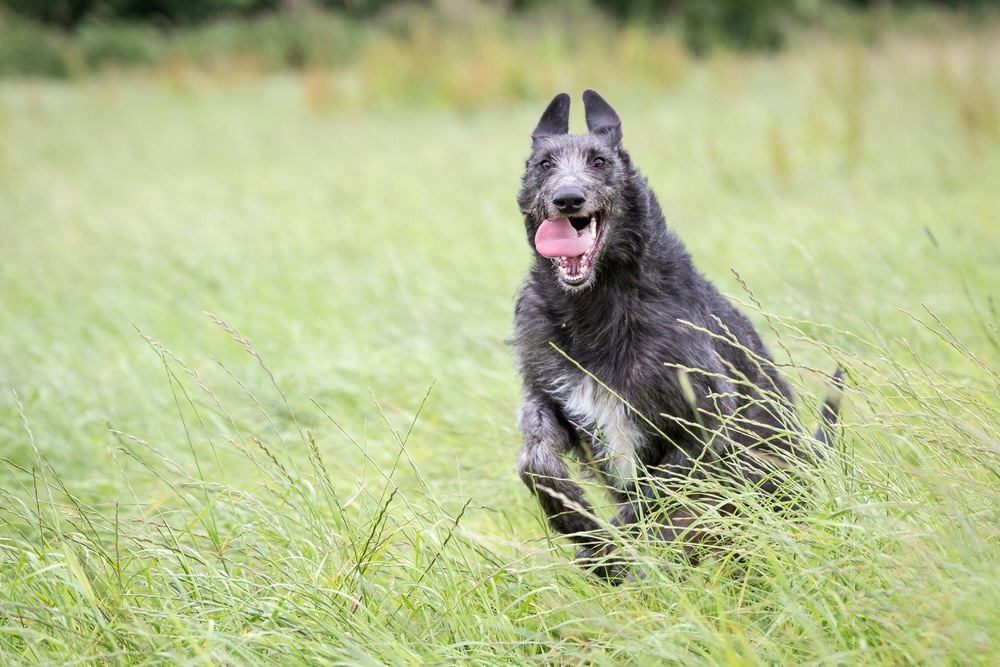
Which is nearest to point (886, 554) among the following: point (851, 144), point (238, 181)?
point (851, 144)

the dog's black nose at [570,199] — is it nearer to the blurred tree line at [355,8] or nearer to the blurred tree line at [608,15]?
the blurred tree line at [608,15]

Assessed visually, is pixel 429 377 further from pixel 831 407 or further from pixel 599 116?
pixel 831 407

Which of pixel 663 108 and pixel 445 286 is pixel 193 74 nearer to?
pixel 663 108

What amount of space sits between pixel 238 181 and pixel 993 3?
26.0 m

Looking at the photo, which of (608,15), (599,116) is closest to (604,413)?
(599,116)

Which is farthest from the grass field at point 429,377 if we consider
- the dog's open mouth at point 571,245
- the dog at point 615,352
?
the dog's open mouth at point 571,245

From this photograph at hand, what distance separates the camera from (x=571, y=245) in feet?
9.59

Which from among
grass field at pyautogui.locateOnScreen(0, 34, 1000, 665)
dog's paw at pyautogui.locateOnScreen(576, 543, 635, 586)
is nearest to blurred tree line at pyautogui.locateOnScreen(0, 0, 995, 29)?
grass field at pyautogui.locateOnScreen(0, 34, 1000, 665)

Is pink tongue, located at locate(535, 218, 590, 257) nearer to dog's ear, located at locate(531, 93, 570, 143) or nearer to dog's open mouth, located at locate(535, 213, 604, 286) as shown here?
dog's open mouth, located at locate(535, 213, 604, 286)

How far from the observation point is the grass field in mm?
2125

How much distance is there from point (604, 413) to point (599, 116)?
1.20m

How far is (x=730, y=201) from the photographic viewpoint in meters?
8.28

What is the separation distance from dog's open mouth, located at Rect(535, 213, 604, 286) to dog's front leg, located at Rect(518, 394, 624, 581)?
1.41 feet

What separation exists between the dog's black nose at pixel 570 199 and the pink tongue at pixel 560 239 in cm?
9
